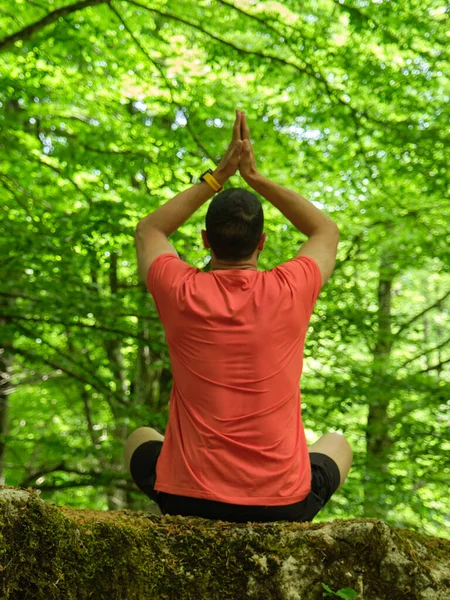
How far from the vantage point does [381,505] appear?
311 inches

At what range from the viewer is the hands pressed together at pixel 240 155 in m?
3.35

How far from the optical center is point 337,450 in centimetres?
356

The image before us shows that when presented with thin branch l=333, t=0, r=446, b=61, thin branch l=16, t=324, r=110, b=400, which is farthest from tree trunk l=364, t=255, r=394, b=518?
thin branch l=16, t=324, r=110, b=400

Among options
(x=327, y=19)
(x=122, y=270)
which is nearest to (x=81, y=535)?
(x=327, y=19)

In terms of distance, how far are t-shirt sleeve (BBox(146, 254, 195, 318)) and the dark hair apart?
193 millimetres

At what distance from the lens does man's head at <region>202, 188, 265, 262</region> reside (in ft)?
9.58

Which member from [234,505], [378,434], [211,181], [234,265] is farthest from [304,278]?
[378,434]

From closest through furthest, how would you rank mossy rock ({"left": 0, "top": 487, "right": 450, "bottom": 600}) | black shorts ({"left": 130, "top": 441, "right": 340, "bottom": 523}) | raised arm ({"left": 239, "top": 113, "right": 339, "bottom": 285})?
mossy rock ({"left": 0, "top": 487, "right": 450, "bottom": 600}), black shorts ({"left": 130, "top": 441, "right": 340, "bottom": 523}), raised arm ({"left": 239, "top": 113, "right": 339, "bottom": 285})

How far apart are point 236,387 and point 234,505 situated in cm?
48

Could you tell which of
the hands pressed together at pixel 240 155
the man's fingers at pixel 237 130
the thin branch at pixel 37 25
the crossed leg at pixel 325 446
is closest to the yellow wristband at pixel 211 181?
the hands pressed together at pixel 240 155

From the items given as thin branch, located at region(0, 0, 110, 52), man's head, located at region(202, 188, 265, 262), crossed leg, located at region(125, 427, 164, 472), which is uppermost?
thin branch, located at region(0, 0, 110, 52)

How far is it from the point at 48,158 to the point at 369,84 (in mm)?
4528

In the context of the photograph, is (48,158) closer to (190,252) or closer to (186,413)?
(190,252)

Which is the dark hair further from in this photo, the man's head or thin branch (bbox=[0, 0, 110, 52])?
thin branch (bbox=[0, 0, 110, 52])
